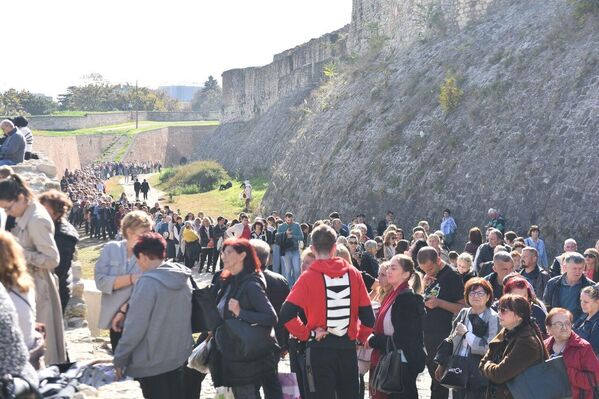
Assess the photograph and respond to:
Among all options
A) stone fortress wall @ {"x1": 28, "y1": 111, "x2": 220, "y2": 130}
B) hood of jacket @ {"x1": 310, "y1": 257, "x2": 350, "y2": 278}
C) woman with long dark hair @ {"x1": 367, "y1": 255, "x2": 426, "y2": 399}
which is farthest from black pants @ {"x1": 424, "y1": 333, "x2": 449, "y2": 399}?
stone fortress wall @ {"x1": 28, "y1": 111, "x2": 220, "y2": 130}

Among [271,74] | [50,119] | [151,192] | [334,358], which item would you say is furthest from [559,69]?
[50,119]

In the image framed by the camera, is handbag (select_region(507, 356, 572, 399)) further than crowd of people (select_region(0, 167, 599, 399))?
No

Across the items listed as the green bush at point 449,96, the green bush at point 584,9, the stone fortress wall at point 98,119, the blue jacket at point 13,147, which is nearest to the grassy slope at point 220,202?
the green bush at point 449,96

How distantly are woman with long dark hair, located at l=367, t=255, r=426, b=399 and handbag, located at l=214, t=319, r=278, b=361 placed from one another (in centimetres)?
123

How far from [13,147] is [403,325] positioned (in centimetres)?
929

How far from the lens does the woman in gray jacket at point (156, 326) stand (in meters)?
6.36

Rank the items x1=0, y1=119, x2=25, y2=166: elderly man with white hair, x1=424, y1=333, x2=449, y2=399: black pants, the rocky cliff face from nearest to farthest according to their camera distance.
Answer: x1=424, y1=333, x2=449, y2=399: black pants
x1=0, y1=119, x2=25, y2=166: elderly man with white hair
the rocky cliff face

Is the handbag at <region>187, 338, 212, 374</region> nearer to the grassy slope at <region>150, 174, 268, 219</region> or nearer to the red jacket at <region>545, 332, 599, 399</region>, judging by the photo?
the red jacket at <region>545, 332, 599, 399</region>

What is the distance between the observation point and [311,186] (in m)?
28.0

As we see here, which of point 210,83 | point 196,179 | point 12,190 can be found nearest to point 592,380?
point 12,190

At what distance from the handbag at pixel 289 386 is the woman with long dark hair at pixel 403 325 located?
778 mm

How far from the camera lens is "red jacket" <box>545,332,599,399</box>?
21.0 feet

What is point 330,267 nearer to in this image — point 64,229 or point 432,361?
point 432,361

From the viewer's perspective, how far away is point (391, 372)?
736 cm
